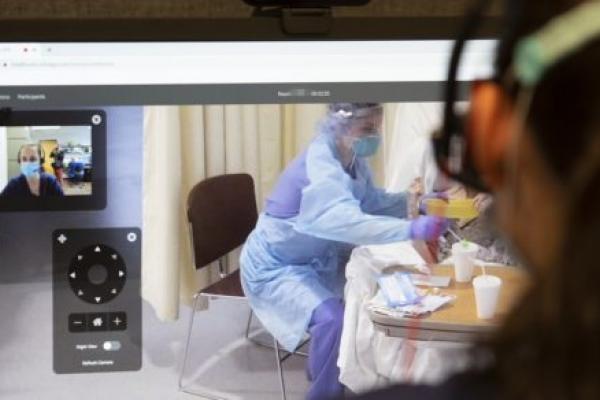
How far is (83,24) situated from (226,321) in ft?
1.06

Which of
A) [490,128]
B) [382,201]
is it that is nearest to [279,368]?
[382,201]

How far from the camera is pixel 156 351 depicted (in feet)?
2.92

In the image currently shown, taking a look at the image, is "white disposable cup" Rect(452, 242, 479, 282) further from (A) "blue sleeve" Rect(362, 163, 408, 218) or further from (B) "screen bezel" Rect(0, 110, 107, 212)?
(B) "screen bezel" Rect(0, 110, 107, 212)

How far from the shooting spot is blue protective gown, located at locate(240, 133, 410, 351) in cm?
86

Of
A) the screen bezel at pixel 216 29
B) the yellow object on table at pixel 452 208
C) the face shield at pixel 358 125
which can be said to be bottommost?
the yellow object on table at pixel 452 208

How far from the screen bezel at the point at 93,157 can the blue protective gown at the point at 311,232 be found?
16cm

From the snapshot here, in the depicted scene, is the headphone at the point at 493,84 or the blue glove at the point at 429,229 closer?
the headphone at the point at 493,84

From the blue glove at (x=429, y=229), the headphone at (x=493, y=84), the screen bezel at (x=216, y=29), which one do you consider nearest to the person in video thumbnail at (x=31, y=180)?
the screen bezel at (x=216, y=29)

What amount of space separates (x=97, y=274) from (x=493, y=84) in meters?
0.60

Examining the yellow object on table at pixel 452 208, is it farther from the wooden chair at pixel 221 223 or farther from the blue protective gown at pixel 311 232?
the wooden chair at pixel 221 223

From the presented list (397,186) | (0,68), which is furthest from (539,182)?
(0,68)

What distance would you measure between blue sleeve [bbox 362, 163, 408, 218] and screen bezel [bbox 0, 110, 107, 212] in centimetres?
26

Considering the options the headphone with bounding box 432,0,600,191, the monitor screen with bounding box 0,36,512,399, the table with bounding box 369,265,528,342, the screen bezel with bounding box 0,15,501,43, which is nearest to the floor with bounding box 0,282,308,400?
the monitor screen with bounding box 0,36,512,399

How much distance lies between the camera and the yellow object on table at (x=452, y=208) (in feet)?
2.82
